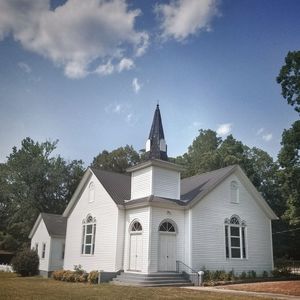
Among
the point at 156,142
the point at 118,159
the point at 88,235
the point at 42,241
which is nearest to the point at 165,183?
the point at 156,142

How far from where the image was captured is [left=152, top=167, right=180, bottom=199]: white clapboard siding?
2377 cm

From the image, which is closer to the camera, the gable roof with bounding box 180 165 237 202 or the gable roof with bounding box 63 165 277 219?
the gable roof with bounding box 63 165 277 219

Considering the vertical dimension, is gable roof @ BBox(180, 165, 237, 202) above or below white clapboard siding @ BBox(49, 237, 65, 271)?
above

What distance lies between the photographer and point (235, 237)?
25.7 metres

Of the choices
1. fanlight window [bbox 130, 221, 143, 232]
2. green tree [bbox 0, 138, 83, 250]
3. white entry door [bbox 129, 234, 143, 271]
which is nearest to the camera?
white entry door [bbox 129, 234, 143, 271]

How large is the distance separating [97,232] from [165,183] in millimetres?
6258

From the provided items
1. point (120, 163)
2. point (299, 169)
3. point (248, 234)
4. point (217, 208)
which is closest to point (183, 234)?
point (217, 208)

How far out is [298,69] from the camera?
72.4ft

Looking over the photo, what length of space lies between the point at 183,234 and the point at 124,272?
428 cm

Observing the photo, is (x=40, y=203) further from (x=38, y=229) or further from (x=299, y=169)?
(x=299, y=169)

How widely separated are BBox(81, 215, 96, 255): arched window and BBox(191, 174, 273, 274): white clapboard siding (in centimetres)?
773

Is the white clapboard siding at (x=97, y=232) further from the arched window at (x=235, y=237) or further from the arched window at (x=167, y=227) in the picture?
the arched window at (x=235, y=237)

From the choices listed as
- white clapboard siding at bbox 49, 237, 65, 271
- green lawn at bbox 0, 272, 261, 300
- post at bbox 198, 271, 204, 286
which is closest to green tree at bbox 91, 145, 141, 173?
white clapboard siding at bbox 49, 237, 65, 271

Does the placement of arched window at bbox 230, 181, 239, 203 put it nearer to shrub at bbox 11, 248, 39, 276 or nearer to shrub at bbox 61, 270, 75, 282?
shrub at bbox 61, 270, 75, 282
